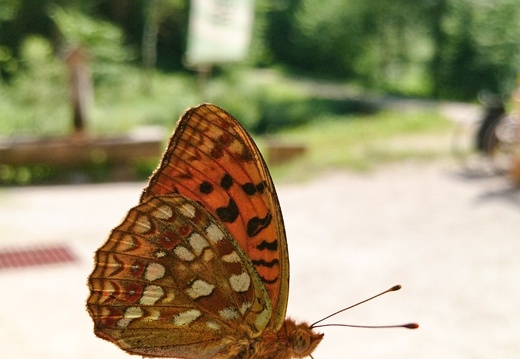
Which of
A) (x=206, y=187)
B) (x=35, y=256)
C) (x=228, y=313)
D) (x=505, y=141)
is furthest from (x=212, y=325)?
(x=505, y=141)

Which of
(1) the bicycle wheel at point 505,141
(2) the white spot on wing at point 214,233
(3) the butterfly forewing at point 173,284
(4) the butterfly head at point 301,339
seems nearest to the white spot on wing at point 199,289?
(3) the butterfly forewing at point 173,284

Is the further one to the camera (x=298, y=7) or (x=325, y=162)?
(x=298, y=7)

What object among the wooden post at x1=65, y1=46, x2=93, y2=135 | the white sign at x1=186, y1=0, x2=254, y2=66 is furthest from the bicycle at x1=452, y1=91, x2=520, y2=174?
the wooden post at x1=65, y1=46, x2=93, y2=135

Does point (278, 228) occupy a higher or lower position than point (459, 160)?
Result: higher

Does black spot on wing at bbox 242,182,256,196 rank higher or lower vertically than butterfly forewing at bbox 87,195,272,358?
higher

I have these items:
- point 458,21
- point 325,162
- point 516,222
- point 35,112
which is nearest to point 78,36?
point 35,112

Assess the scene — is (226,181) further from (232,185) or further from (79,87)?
(79,87)

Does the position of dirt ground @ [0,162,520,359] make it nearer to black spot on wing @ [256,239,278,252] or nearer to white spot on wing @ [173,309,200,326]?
white spot on wing @ [173,309,200,326]

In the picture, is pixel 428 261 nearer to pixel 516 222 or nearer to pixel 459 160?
pixel 516 222
